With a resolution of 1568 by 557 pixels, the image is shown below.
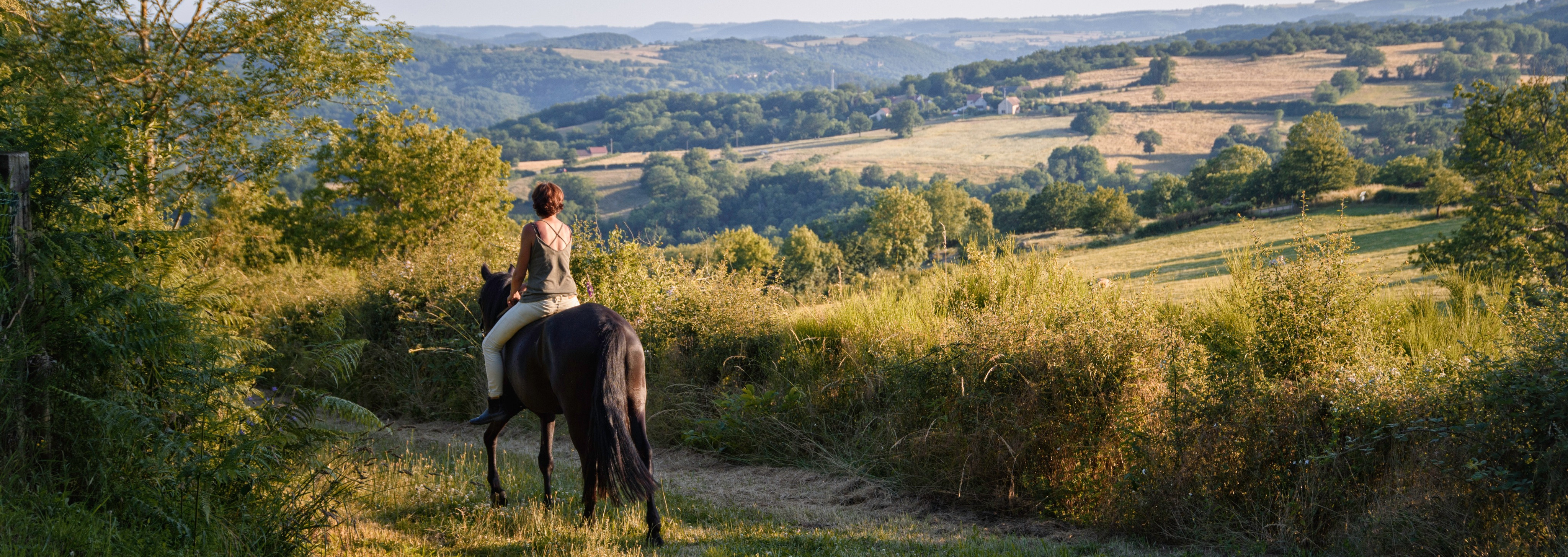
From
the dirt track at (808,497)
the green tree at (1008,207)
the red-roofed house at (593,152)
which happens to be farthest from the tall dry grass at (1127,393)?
the red-roofed house at (593,152)

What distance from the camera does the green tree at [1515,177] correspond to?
1095cm

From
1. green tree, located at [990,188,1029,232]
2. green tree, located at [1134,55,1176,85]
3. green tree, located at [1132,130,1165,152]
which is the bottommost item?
green tree, located at [990,188,1029,232]

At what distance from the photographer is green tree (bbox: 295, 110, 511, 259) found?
62.7ft

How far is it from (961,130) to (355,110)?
17447 centimetres

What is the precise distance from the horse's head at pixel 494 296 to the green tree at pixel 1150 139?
15611 cm

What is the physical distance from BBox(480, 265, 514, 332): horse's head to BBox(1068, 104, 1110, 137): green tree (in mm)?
164155

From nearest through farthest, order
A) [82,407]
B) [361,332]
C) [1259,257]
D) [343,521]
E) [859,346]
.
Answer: [82,407], [343,521], [1259,257], [859,346], [361,332]

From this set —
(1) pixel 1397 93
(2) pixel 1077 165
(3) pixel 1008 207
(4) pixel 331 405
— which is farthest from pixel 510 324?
(1) pixel 1397 93

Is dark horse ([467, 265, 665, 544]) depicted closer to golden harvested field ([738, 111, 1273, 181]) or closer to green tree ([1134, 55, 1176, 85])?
golden harvested field ([738, 111, 1273, 181])

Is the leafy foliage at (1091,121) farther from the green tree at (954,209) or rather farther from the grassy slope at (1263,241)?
the grassy slope at (1263,241)

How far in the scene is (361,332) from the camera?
10914mm

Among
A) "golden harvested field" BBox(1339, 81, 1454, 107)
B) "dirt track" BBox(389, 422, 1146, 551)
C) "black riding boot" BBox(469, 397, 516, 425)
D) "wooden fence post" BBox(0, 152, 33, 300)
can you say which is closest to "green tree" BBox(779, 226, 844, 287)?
"dirt track" BBox(389, 422, 1146, 551)

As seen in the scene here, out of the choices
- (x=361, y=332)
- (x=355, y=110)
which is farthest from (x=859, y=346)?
(x=355, y=110)

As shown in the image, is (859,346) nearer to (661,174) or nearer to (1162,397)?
(1162,397)
